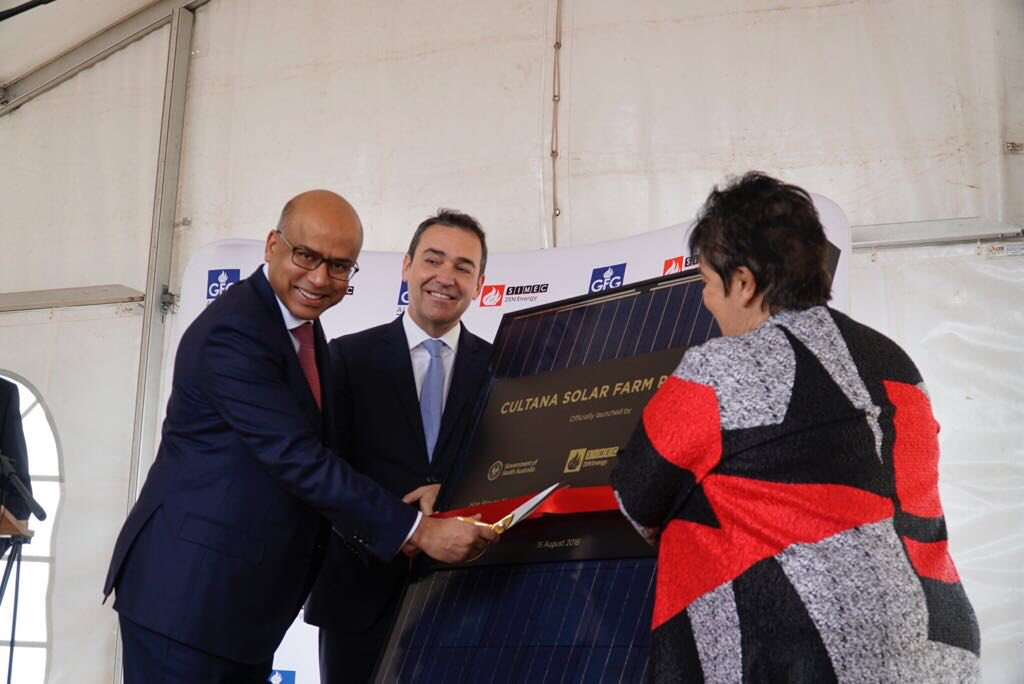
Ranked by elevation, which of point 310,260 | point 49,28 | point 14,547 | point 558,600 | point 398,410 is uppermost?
point 49,28

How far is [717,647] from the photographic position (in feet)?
5.12

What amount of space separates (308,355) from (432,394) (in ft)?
1.78

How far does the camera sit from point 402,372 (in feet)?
10.1

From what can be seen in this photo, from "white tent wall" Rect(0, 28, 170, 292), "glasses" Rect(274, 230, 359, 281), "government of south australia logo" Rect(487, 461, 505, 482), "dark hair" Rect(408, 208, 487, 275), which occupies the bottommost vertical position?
"government of south australia logo" Rect(487, 461, 505, 482)

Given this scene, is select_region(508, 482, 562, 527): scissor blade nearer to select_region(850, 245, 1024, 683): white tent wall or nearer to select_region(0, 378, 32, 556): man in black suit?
select_region(850, 245, 1024, 683): white tent wall

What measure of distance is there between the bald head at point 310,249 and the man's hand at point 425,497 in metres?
0.53

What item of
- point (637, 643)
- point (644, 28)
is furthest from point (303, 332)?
point (644, 28)

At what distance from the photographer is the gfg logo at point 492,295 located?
4.17 meters

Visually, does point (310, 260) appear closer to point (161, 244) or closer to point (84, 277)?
point (161, 244)

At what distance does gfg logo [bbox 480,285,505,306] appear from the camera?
417cm

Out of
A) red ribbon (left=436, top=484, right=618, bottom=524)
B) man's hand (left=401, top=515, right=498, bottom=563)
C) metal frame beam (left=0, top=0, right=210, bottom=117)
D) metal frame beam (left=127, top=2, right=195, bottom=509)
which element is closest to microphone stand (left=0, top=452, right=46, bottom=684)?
metal frame beam (left=127, top=2, right=195, bottom=509)

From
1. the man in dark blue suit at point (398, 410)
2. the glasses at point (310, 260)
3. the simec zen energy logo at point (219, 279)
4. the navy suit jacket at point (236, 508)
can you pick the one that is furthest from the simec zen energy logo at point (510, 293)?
the navy suit jacket at point (236, 508)

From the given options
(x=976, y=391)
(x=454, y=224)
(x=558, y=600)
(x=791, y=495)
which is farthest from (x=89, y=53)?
(x=791, y=495)

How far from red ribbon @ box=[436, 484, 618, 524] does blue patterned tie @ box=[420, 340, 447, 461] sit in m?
0.73
